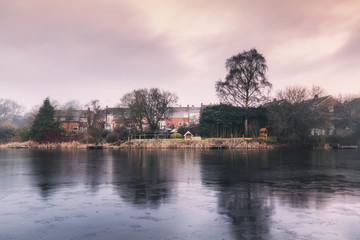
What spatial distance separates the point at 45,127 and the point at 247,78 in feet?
134

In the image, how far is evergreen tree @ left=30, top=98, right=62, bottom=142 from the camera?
58.2m

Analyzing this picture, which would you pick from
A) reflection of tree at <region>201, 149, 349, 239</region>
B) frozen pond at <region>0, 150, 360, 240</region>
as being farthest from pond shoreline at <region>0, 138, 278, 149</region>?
frozen pond at <region>0, 150, 360, 240</region>

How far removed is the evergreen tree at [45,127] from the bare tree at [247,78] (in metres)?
35.3

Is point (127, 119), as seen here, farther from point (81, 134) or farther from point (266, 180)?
point (266, 180)

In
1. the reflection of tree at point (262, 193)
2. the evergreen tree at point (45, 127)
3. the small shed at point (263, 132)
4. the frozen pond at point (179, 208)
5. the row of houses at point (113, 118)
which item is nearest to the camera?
the frozen pond at point (179, 208)

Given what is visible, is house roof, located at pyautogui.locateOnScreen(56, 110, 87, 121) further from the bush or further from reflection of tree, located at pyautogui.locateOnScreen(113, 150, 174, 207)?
reflection of tree, located at pyautogui.locateOnScreen(113, 150, 174, 207)

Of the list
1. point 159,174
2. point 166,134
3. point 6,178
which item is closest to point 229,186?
point 159,174

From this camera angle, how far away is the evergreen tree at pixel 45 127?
191 feet

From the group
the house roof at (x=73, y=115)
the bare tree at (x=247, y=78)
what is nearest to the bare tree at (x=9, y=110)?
the house roof at (x=73, y=115)

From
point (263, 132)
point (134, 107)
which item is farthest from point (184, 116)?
point (263, 132)

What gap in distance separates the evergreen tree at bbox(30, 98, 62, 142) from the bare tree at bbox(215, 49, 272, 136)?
116 ft

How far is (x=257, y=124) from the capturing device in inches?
2221

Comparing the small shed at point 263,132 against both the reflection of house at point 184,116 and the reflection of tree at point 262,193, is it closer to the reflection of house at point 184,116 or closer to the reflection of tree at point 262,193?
the reflection of tree at point 262,193

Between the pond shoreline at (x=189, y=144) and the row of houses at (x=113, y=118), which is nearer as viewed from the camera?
the pond shoreline at (x=189, y=144)
